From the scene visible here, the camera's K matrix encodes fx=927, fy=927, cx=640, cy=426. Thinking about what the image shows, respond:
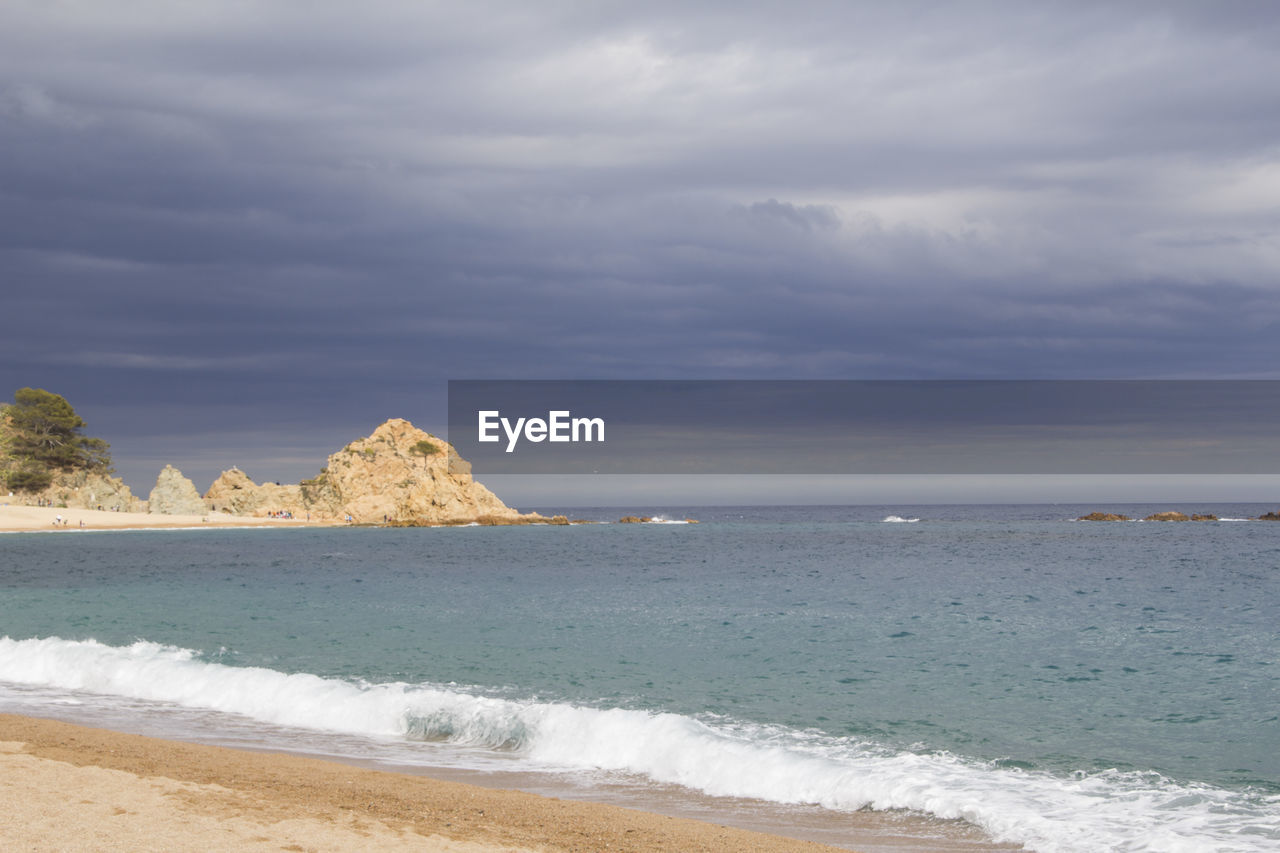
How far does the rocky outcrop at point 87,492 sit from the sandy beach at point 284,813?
139888mm

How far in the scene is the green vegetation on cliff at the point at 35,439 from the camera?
127000 mm

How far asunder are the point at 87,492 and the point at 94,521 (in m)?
21.3

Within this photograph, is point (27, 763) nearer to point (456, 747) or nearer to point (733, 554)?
point (456, 747)

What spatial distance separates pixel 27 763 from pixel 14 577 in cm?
4375

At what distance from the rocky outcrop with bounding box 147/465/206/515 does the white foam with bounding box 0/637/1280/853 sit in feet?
437

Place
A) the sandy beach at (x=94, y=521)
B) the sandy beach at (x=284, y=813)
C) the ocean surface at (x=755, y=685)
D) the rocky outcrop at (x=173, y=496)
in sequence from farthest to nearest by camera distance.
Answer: the rocky outcrop at (x=173, y=496) < the sandy beach at (x=94, y=521) < the ocean surface at (x=755, y=685) < the sandy beach at (x=284, y=813)

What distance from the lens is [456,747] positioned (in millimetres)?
14336

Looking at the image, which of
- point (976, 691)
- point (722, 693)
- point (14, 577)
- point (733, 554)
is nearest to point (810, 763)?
point (722, 693)

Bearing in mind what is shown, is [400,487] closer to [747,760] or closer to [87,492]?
[87,492]

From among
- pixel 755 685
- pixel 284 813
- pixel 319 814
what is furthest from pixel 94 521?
pixel 319 814

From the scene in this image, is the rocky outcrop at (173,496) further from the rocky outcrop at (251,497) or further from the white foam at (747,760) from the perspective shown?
the white foam at (747,760)

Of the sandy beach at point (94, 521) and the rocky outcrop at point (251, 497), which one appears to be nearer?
the sandy beach at point (94, 521)

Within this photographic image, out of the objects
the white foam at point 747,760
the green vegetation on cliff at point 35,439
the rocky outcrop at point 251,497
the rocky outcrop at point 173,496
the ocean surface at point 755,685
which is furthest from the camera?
the rocky outcrop at point 251,497

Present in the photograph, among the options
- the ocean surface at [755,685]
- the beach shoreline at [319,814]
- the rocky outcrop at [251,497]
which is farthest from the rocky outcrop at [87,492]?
the beach shoreline at [319,814]
